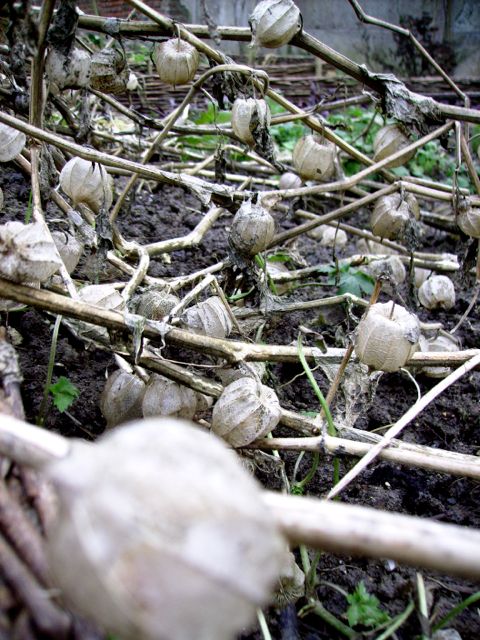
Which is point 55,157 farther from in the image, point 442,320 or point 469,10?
point 469,10

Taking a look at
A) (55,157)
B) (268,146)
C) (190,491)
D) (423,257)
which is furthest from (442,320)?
(190,491)

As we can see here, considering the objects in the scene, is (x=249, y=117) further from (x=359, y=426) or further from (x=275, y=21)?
(x=359, y=426)

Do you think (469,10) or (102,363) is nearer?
(102,363)

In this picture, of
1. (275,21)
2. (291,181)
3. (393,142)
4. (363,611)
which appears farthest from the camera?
(291,181)

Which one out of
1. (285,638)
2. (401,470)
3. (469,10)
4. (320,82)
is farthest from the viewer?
(469,10)

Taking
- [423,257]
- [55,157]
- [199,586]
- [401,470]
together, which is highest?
[199,586]

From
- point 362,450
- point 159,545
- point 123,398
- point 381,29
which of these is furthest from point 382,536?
point 381,29

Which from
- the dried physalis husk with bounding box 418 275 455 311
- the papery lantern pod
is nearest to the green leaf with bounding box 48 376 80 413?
the papery lantern pod
